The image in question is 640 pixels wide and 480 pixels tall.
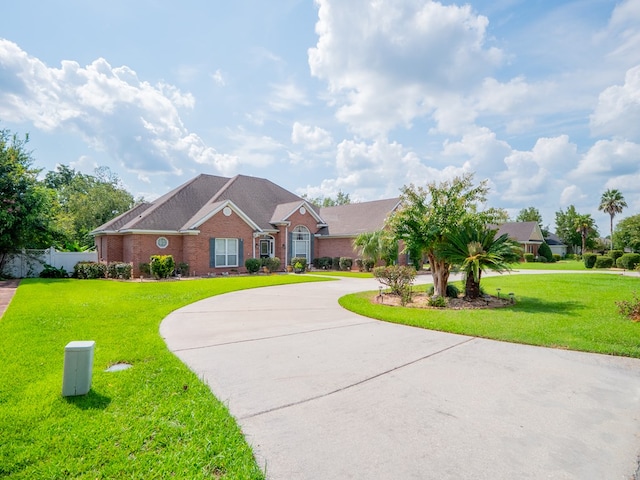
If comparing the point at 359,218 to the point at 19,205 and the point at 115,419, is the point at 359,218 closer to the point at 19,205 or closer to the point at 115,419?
the point at 19,205

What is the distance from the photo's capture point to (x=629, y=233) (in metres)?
45.3

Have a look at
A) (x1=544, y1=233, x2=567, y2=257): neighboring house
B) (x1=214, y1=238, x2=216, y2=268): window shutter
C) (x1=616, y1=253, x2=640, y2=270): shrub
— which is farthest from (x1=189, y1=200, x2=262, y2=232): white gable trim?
(x1=544, y1=233, x2=567, y2=257): neighboring house

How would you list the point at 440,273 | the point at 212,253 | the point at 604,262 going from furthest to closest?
the point at 604,262 < the point at 212,253 < the point at 440,273

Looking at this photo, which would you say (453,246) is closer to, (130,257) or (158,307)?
(158,307)

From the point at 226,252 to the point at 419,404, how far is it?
2086 centimetres

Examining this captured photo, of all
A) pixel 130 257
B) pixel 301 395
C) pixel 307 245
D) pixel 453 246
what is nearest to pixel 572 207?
pixel 307 245

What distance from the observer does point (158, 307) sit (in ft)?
34.5

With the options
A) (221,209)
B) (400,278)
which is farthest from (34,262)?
(400,278)

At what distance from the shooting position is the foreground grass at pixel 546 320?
6.71m

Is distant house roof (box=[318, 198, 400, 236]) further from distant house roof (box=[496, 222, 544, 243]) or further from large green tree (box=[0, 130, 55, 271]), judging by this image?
distant house roof (box=[496, 222, 544, 243])

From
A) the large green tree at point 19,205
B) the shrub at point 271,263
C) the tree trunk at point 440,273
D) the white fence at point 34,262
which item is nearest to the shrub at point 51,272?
the white fence at point 34,262

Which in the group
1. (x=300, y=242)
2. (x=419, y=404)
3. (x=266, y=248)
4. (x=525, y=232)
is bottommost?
(x=419, y=404)

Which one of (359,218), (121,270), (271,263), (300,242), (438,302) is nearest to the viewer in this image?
(438,302)

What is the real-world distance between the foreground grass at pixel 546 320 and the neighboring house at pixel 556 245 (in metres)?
56.9
